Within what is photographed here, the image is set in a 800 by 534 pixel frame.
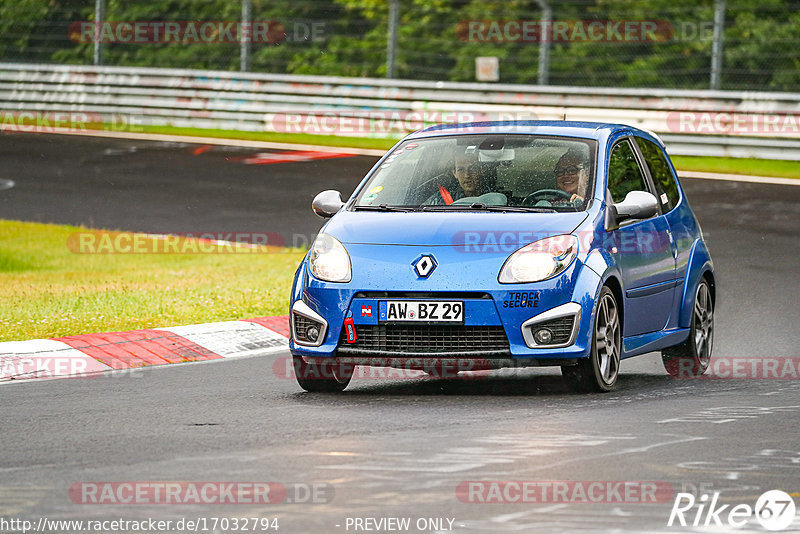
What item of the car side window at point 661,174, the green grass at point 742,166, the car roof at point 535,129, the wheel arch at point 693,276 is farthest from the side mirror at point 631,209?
the green grass at point 742,166

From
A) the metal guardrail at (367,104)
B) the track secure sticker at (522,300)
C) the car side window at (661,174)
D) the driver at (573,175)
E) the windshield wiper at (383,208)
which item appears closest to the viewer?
the track secure sticker at (522,300)

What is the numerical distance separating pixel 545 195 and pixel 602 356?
107 centimetres

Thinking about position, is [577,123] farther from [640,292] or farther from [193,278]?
[193,278]

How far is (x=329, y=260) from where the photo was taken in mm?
9461

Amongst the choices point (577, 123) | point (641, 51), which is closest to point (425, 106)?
point (641, 51)

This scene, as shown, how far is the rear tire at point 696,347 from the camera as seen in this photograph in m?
10.9

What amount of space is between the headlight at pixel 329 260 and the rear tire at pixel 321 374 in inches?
21.5

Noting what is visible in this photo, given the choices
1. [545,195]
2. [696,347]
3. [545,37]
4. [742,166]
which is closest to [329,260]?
[545,195]

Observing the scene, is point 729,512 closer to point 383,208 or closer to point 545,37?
point 383,208

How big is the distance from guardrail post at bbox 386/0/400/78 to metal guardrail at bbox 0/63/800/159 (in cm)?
34

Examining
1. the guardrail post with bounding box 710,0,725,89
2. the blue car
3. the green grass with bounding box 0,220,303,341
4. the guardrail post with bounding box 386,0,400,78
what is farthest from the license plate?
the guardrail post with bounding box 386,0,400,78

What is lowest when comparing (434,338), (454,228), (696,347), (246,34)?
(696,347)

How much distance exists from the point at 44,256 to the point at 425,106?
998 cm

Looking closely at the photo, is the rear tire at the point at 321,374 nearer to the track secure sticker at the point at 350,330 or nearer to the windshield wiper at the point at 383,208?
the track secure sticker at the point at 350,330
